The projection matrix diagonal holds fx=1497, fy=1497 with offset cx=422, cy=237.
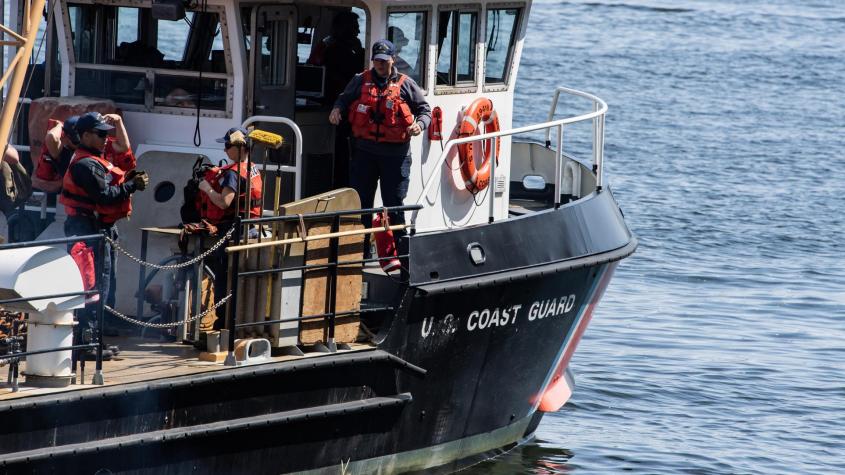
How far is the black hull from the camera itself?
22.8 ft

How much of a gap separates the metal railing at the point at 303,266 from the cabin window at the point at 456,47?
1.67m

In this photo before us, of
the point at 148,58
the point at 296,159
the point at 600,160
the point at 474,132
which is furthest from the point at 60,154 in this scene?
the point at 600,160

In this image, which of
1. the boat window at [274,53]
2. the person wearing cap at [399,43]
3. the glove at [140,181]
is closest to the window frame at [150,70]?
the boat window at [274,53]

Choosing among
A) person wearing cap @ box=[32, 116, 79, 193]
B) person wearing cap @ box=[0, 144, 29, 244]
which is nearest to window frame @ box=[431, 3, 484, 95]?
person wearing cap @ box=[32, 116, 79, 193]

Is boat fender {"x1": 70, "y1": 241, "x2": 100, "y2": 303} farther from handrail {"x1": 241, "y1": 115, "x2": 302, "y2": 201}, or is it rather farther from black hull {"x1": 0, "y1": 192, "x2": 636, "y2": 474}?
handrail {"x1": 241, "y1": 115, "x2": 302, "y2": 201}

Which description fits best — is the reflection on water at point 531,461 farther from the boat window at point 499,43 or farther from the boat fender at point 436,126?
the boat window at point 499,43

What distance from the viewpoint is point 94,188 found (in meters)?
7.61

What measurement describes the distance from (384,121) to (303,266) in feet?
4.39

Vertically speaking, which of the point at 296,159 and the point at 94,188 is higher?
the point at 296,159

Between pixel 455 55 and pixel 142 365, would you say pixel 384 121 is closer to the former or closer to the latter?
pixel 455 55

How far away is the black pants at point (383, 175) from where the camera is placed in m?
8.80

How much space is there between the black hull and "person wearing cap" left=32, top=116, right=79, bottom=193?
72.4 inches

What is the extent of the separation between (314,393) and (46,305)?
1.51 meters

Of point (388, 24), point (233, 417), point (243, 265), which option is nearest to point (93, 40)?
point (388, 24)
